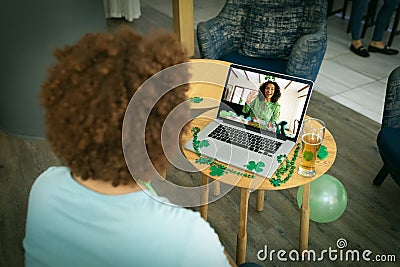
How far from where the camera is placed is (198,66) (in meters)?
2.46

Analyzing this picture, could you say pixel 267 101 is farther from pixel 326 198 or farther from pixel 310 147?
pixel 326 198

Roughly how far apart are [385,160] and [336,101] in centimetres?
115

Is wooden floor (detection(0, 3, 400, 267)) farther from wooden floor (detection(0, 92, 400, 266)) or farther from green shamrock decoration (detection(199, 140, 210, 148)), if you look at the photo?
green shamrock decoration (detection(199, 140, 210, 148))

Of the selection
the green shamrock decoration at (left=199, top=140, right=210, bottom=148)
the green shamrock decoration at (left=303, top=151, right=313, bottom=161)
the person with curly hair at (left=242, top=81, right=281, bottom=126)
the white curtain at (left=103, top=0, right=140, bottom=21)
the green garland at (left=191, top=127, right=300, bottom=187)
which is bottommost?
the white curtain at (left=103, top=0, right=140, bottom=21)

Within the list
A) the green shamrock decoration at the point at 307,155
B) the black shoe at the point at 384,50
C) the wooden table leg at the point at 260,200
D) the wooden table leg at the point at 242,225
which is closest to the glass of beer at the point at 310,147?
the green shamrock decoration at the point at 307,155

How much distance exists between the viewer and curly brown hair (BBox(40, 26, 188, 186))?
85 cm

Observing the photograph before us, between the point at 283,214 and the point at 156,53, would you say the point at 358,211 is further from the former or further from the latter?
the point at 156,53

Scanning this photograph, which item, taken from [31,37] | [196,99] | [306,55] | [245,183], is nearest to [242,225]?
[245,183]

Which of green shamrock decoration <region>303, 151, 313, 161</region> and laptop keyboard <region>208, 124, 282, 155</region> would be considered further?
laptop keyboard <region>208, 124, 282, 155</region>

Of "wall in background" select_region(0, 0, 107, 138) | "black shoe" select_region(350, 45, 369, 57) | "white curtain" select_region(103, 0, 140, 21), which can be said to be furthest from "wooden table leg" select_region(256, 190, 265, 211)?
"white curtain" select_region(103, 0, 140, 21)

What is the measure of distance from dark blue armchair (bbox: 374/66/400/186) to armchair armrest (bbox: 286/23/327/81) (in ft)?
1.57

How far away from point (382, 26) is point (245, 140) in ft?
8.60

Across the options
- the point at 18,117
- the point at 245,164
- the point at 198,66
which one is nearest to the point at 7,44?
the point at 18,117

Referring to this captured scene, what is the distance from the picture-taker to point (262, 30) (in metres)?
2.81
